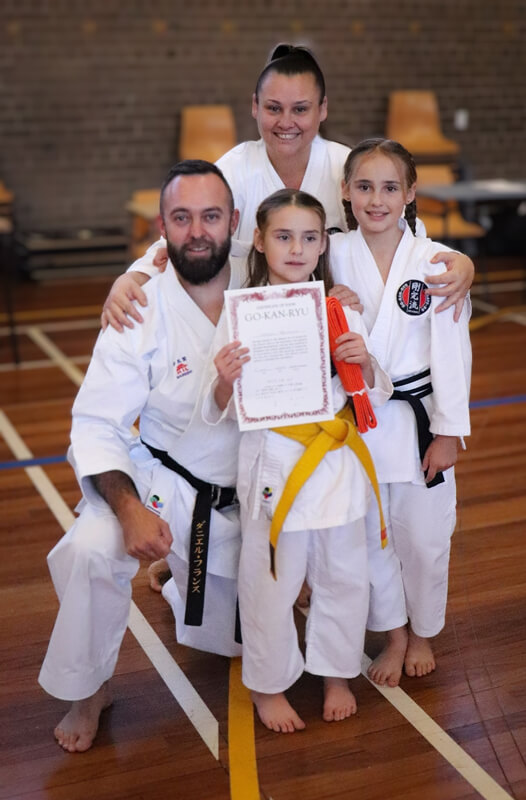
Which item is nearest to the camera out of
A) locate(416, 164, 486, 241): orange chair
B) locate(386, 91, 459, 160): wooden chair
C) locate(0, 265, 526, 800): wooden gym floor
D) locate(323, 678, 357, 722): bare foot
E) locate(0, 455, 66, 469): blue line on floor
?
locate(0, 265, 526, 800): wooden gym floor

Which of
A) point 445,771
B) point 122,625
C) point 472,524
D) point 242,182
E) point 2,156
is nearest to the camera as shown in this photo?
point 445,771

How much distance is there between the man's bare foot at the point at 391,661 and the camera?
264 centimetres

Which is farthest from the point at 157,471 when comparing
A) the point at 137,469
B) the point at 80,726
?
the point at 80,726

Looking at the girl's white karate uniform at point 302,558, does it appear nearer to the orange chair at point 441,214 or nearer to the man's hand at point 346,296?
the man's hand at point 346,296

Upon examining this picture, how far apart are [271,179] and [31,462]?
6.45 feet

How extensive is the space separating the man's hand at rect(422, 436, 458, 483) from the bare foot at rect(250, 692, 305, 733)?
2.20ft

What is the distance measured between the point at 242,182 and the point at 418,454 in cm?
103

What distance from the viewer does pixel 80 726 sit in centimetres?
242

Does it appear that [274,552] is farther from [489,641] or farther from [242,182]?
[242,182]

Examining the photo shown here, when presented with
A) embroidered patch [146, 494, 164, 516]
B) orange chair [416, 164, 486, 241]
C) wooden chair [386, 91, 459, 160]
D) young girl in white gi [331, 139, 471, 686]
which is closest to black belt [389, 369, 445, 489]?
young girl in white gi [331, 139, 471, 686]

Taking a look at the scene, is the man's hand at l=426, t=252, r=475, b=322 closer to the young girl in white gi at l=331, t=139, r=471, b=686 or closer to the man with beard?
the young girl in white gi at l=331, t=139, r=471, b=686

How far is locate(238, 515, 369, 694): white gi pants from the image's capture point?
2389mm

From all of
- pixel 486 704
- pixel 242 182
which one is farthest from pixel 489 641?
pixel 242 182

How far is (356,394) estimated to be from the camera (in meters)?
2.38
